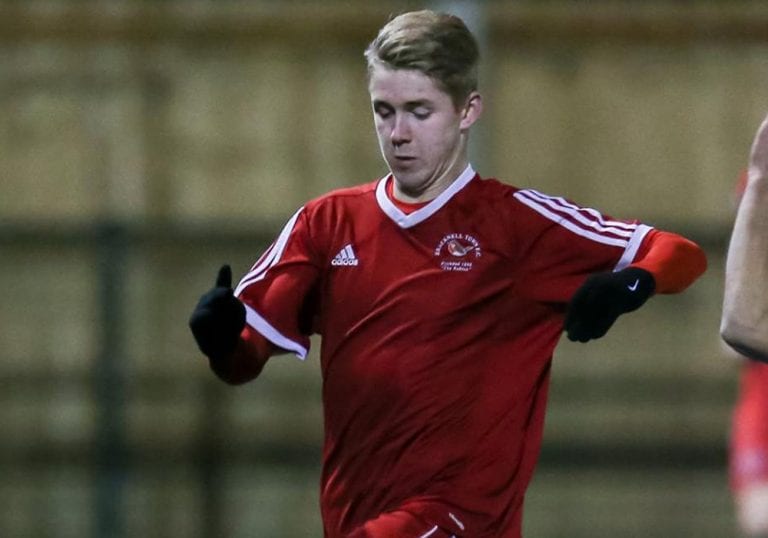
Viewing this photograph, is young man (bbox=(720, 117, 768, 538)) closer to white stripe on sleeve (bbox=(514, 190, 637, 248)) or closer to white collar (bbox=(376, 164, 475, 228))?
white stripe on sleeve (bbox=(514, 190, 637, 248))

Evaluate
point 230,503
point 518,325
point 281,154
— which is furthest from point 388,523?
point 281,154

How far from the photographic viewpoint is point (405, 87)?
A: 3232 mm

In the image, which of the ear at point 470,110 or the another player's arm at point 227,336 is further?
the ear at point 470,110

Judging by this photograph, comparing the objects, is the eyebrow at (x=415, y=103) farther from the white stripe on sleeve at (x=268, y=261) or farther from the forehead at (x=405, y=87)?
the white stripe on sleeve at (x=268, y=261)

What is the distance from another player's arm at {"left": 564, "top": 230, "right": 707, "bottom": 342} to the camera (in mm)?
3053

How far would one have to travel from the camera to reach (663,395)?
718 cm

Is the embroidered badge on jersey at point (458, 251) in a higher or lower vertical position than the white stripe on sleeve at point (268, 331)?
higher

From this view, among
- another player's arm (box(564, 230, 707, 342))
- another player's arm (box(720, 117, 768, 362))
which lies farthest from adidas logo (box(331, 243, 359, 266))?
another player's arm (box(720, 117, 768, 362))

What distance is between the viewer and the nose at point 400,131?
3229mm

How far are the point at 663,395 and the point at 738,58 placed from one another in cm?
154

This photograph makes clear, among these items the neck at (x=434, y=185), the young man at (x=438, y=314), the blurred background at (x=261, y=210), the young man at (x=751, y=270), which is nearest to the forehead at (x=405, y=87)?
the young man at (x=438, y=314)

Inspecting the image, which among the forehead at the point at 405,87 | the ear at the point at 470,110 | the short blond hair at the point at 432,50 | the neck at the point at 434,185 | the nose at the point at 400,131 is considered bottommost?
the neck at the point at 434,185

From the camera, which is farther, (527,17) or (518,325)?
(527,17)

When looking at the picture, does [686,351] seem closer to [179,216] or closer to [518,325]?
[179,216]
